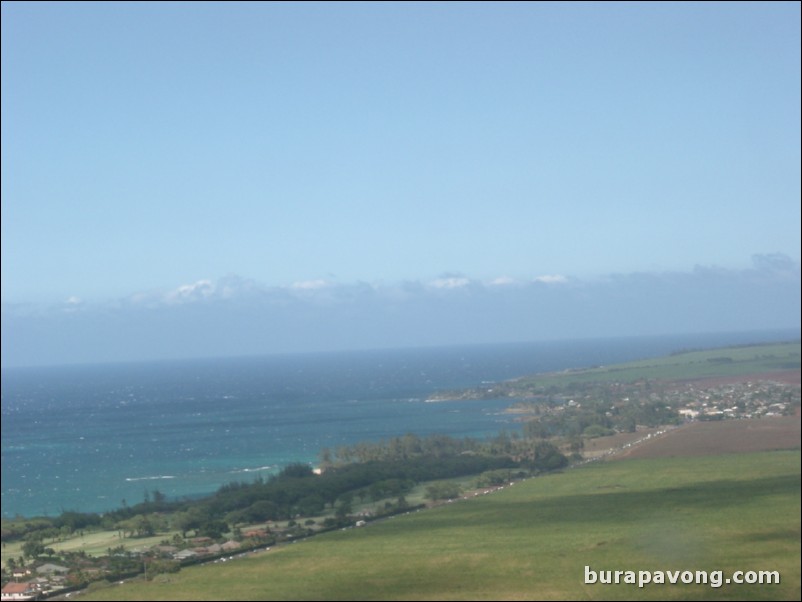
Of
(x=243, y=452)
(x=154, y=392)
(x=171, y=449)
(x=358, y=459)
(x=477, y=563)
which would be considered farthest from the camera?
(x=154, y=392)

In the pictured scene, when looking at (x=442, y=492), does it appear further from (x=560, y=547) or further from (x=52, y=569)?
(x=52, y=569)

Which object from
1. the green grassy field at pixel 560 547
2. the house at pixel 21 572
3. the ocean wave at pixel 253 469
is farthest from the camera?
the ocean wave at pixel 253 469

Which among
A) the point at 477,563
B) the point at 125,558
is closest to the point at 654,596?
the point at 477,563

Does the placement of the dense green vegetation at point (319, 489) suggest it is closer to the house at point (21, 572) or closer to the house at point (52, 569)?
the house at point (21, 572)

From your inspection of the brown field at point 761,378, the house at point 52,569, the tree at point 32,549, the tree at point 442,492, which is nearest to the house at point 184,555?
the house at point 52,569

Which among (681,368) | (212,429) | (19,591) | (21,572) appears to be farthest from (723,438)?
(212,429)

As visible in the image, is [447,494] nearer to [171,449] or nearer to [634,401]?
[634,401]
